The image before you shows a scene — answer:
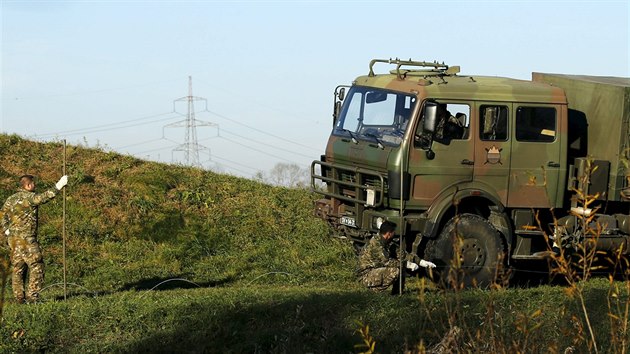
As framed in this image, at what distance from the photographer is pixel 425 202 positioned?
13.7 m

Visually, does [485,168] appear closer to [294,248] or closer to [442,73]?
[442,73]

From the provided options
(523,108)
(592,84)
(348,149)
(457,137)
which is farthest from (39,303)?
(592,84)

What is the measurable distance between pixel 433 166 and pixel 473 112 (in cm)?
94

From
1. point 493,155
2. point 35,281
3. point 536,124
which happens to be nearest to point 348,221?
point 493,155

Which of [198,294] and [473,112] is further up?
[473,112]

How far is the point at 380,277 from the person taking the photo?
12.7 meters

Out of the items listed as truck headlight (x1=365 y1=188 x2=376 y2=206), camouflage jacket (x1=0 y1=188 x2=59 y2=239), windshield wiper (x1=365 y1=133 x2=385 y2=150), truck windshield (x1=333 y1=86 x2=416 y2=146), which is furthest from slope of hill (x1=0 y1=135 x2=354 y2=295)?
windshield wiper (x1=365 y1=133 x2=385 y2=150)

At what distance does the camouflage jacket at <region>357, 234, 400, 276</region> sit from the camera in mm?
12609

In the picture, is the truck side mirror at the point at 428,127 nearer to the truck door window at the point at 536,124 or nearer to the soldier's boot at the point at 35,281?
the truck door window at the point at 536,124

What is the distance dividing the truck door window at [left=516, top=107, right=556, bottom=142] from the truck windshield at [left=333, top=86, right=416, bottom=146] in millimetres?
1567

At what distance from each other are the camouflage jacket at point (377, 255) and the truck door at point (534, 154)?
2.29m

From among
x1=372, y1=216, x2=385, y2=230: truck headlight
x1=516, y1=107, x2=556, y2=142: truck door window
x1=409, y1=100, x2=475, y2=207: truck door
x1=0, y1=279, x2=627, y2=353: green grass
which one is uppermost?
x1=516, y1=107, x2=556, y2=142: truck door window

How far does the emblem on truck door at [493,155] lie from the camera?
1385 cm

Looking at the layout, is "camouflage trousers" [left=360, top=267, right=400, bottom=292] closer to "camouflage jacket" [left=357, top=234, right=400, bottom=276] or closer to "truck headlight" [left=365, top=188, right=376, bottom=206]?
"camouflage jacket" [left=357, top=234, right=400, bottom=276]
